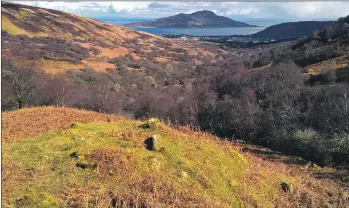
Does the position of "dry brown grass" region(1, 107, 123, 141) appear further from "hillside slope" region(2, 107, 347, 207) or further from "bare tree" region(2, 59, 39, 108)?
"bare tree" region(2, 59, 39, 108)

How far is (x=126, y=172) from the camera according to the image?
735cm

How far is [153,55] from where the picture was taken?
10988cm

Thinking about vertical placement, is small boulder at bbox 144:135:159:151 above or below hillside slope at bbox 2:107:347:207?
above

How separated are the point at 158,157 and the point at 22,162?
2959mm

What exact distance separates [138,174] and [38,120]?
541 cm

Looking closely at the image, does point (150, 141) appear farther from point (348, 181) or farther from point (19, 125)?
point (348, 181)

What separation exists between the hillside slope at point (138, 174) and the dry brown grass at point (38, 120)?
0.12 metres

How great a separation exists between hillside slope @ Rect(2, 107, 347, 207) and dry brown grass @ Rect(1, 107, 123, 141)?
0.12 metres

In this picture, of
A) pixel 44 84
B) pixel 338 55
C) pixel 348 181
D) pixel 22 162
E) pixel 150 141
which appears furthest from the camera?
pixel 338 55

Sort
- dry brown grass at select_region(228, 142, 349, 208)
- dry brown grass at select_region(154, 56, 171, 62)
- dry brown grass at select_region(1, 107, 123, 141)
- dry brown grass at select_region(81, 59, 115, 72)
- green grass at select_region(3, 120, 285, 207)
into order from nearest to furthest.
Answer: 1. green grass at select_region(3, 120, 285, 207)
2. dry brown grass at select_region(228, 142, 349, 208)
3. dry brown grass at select_region(1, 107, 123, 141)
4. dry brown grass at select_region(81, 59, 115, 72)
5. dry brown grass at select_region(154, 56, 171, 62)

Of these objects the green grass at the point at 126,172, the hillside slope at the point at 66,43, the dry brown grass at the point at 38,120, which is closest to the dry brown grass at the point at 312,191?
the green grass at the point at 126,172

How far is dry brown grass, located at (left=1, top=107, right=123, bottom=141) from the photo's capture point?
9781 mm

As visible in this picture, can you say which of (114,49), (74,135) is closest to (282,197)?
(74,135)

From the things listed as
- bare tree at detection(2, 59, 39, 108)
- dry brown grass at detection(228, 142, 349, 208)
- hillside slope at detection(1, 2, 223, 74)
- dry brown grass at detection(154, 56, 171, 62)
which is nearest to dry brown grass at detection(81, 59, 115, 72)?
hillside slope at detection(1, 2, 223, 74)
